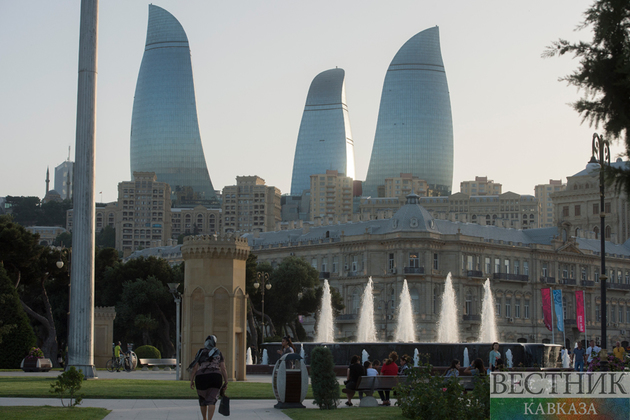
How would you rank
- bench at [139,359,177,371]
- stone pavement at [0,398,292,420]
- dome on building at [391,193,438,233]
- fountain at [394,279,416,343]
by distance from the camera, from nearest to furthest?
stone pavement at [0,398,292,420]
bench at [139,359,177,371]
fountain at [394,279,416,343]
dome on building at [391,193,438,233]

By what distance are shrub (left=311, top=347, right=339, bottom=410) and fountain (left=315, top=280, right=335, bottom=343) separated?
76.6 meters

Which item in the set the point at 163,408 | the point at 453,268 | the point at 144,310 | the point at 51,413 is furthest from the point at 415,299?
the point at 51,413

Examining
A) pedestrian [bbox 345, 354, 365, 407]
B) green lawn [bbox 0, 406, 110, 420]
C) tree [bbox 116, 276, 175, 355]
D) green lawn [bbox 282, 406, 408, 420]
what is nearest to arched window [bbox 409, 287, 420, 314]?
tree [bbox 116, 276, 175, 355]

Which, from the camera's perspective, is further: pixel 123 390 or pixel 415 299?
pixel 415 299

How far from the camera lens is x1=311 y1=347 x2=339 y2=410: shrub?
28.1 m

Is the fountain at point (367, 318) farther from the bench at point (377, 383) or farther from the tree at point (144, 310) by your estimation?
the bench at point (377, 383)

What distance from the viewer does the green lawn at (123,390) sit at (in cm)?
3225

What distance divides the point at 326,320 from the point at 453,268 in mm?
18438

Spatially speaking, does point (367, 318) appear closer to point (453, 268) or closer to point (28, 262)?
point (453, 268)

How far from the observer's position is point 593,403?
1761 centimetres

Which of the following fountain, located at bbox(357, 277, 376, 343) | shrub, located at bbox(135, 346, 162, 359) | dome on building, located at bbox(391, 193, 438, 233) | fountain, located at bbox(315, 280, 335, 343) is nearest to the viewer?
shrub, located at bbox(135, 346, 162, 359)

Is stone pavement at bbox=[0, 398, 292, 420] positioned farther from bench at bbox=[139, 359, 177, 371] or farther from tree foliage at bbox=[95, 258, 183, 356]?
tree foliage at bbox=[95, 258, 183, 356]

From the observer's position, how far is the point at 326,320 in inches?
4348

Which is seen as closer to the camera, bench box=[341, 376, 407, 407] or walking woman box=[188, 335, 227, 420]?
walking woman box=[188, 335, 227, 420]
